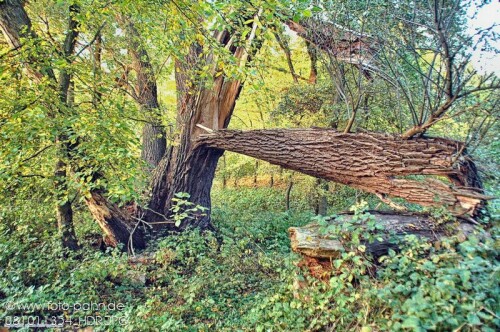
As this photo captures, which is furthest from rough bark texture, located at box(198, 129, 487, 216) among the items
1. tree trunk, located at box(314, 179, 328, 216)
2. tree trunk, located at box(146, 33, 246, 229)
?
tree trunk, located at box(314, 179, 328, 216)

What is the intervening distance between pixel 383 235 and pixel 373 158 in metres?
1.27

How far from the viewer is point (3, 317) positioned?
8.07 ft

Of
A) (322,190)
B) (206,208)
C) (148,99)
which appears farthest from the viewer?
(322,190)

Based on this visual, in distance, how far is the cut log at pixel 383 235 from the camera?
8.06ft

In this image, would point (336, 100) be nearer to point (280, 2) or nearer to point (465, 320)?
point (280, 2)

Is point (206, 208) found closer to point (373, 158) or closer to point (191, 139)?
point (191, 139)

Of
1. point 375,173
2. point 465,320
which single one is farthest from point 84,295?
point 375,173

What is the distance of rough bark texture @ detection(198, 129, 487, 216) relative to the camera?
301 centimetres

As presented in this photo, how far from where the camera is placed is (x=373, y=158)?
3543 millimetres

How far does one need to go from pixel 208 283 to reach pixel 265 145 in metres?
2.26

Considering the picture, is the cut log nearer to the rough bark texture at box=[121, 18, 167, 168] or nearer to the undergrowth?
the undergrowth

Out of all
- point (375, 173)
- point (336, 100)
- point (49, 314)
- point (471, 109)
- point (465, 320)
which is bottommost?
point (49, 314)

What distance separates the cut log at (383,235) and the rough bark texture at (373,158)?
34 centimetres

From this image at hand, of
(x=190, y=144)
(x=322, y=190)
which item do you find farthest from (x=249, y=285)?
(x=322, y=190)
